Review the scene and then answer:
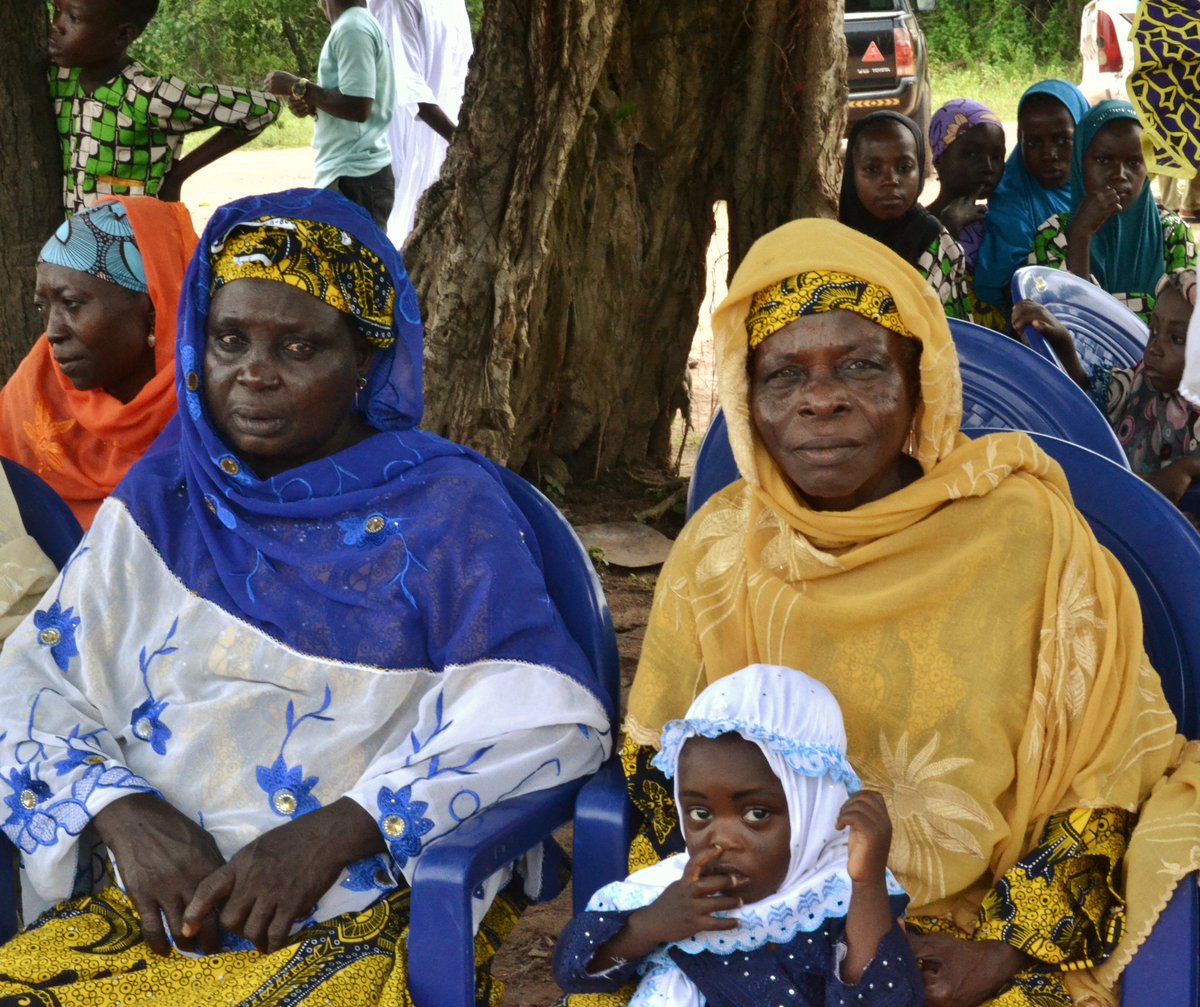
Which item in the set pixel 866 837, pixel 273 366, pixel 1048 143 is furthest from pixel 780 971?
pixel 1048 143

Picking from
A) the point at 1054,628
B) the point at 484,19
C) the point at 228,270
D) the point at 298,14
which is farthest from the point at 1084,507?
the point at 298,14

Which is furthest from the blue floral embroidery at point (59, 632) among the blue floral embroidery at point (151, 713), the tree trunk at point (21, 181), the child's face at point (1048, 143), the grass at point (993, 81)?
the grass at point (993, 81)

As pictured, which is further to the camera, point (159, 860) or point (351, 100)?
point (351, 100)

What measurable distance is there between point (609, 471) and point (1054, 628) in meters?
3.92

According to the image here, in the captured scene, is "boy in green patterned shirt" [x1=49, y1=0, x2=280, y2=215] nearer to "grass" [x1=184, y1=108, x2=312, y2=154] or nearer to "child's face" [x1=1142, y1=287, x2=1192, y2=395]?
"child's face" [x1=1142, y1=287, x2=1192, y2=395]

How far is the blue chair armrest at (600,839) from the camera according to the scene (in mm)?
2191

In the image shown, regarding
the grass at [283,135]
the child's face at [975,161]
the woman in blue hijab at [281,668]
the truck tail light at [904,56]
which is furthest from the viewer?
the grass at [283,135]

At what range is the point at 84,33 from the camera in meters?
4.50

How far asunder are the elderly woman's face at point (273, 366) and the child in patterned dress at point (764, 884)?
2.98ft

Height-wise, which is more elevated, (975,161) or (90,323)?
(975,161)

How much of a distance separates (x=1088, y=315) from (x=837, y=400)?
8.27ft

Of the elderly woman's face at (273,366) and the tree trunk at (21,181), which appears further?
the tree trunk at (21,181)

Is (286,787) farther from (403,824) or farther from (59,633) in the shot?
(59,633)

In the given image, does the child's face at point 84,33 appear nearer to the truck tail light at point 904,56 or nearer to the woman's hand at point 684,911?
the woman's hand at point 684,911
